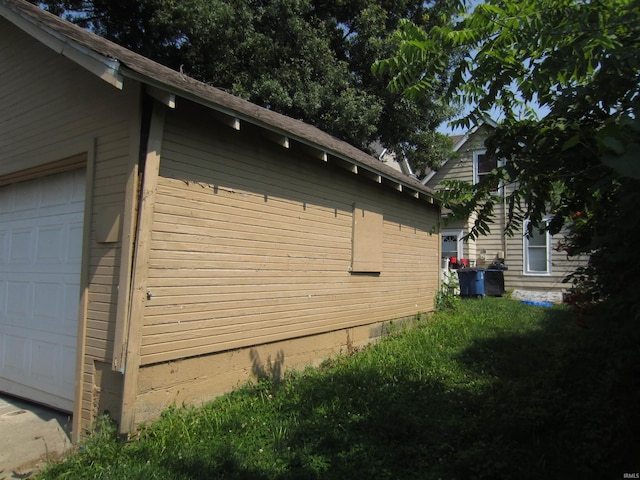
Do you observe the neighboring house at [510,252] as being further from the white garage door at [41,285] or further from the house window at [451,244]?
the white garage door at [41,285]

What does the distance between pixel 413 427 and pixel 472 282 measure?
10.2 metres

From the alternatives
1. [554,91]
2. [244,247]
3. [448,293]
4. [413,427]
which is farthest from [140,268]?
[448,293]

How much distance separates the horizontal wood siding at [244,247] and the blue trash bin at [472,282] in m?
6.65

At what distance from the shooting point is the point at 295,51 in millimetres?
14039

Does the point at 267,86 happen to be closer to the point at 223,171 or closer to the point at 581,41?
the point at 223,171

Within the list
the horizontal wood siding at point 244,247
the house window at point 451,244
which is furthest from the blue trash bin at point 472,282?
the horizontal wood siding at point 244,247

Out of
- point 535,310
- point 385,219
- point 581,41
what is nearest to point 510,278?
point 535,310

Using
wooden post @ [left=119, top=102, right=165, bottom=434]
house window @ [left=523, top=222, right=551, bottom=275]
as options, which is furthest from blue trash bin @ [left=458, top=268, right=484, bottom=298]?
wooden post @ [left=119, top=102, right=165, bottom=434]

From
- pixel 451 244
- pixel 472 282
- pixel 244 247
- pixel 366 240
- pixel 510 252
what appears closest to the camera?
pixel 244 247

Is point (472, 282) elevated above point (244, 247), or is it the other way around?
point (244, 247)

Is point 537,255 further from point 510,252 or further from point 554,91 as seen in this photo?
point 554,91

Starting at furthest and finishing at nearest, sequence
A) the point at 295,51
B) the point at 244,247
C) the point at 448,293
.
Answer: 1. the point at 295,51
2. the point at 448,293
3. the point at 244,247

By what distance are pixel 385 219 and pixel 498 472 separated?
5537mm

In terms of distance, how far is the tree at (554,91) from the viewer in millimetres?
2414
